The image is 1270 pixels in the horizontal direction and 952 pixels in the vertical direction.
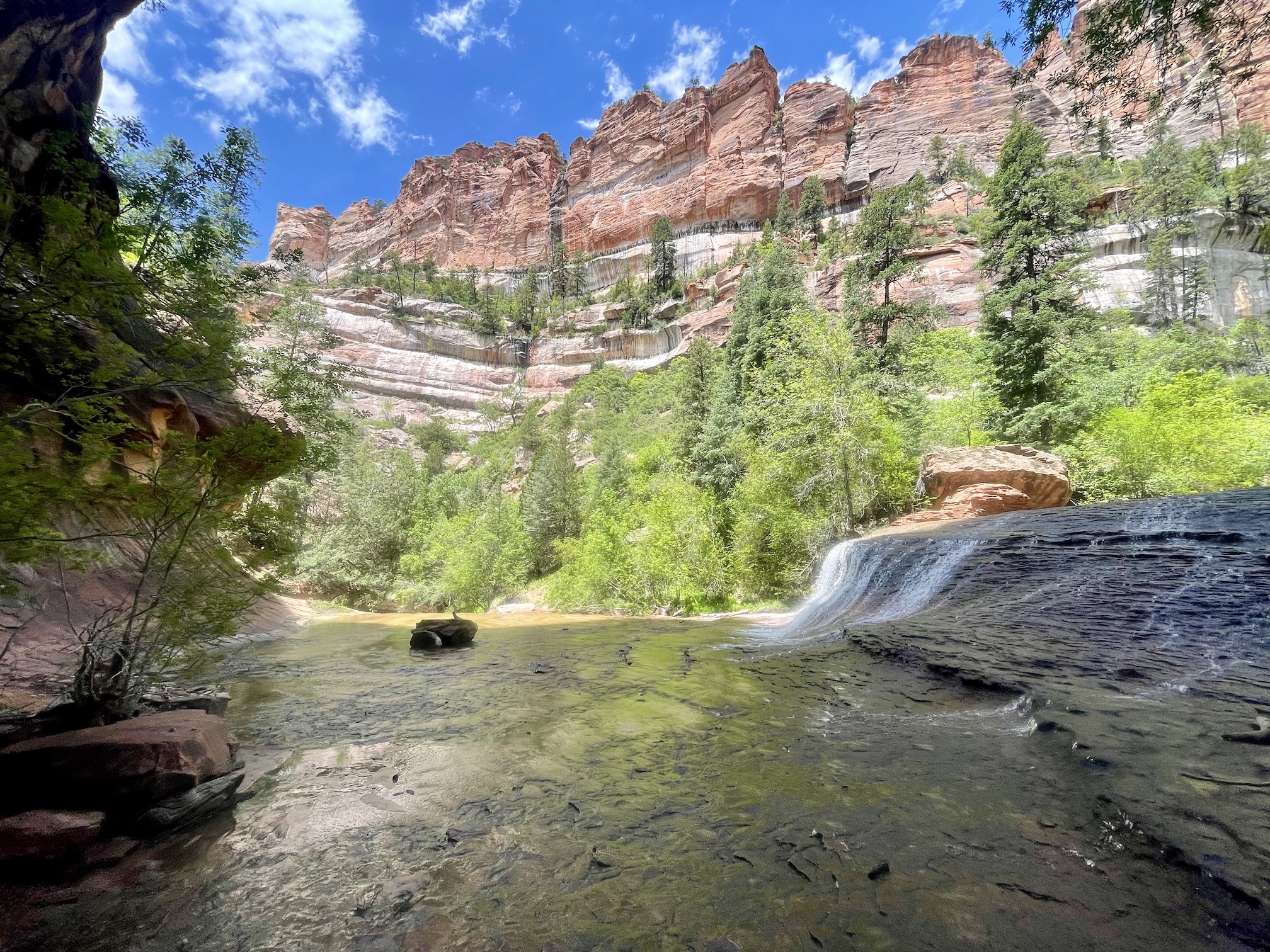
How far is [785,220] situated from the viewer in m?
63.1

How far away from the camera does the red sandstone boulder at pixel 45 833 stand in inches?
125

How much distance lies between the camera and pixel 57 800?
3631 mm

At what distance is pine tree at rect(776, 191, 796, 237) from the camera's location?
6219 centimetres

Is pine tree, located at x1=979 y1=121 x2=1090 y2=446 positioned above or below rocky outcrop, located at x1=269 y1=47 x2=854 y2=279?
below

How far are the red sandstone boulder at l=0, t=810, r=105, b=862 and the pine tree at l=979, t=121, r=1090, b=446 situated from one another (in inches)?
1011

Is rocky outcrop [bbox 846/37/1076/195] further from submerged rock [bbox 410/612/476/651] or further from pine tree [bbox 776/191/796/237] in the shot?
submerged rock [bbox 410/612/476/651]

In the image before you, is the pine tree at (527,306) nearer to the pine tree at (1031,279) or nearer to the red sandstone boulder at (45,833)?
the pine tree at (1031,279)

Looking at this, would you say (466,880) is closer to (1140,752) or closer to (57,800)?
(57,800)

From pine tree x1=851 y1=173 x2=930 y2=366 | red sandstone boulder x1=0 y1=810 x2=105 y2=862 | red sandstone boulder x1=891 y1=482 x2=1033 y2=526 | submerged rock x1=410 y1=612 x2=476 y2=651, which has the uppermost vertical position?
pine tree x1=851 y1=173 x2=930 y2=366

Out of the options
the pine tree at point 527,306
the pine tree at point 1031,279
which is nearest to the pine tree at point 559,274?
the pine tree at point 527,306

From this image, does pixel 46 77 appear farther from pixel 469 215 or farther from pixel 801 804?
pixel 469 215

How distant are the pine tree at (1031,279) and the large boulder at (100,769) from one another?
25.2m

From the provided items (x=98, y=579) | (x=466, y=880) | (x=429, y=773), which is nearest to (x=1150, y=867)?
(x=466, y=880)

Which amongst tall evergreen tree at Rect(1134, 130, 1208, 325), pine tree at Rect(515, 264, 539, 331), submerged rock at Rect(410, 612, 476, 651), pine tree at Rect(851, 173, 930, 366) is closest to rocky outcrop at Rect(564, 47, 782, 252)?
pine tree at Rect(515, 264, 539, 331)
